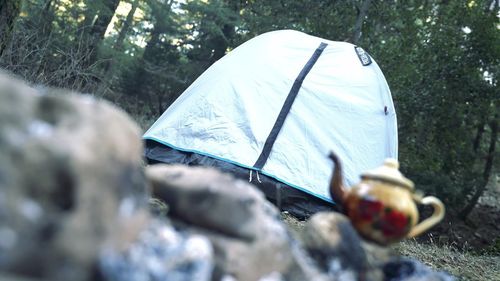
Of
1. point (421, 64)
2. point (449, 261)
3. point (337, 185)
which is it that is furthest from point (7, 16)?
point (421, 64)

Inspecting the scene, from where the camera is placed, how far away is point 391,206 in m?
1.33

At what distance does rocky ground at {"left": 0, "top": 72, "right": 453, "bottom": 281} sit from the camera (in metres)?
0.87

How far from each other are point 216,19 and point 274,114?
6.35 m

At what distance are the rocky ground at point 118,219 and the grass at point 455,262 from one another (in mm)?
2430

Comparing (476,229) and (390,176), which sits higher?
(390,176)

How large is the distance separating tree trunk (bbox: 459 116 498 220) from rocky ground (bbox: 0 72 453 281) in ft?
19.3

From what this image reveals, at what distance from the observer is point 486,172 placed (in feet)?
22.5

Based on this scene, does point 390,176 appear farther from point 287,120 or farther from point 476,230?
point 476,230

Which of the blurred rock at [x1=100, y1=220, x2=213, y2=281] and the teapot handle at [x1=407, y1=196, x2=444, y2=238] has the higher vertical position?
the teapot handle at [x1=407, y1=196, x2=444, y2=238]

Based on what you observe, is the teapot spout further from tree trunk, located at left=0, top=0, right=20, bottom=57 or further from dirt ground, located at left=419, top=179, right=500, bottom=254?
dirt ground, located at left=419, top=179, right=500, bottom=254

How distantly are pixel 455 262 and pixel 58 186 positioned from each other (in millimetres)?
3629

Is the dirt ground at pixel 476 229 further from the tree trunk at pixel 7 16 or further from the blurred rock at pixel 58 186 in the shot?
the blurred rock at pixel 58 186

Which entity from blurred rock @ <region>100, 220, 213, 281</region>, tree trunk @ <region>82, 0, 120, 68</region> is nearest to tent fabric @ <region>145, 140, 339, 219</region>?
blurred rock @ <region>100, 220, 213, 281</region>

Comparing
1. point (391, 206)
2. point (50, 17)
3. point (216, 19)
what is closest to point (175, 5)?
point (216, 19)
